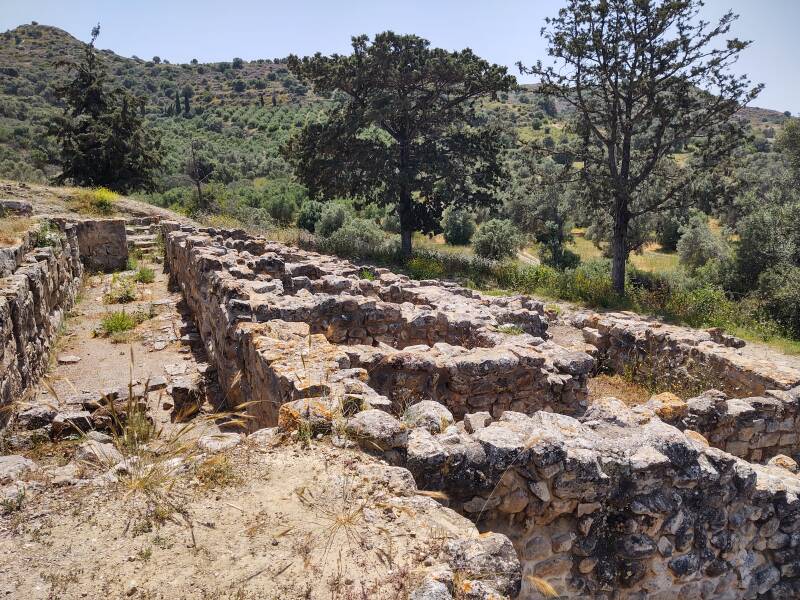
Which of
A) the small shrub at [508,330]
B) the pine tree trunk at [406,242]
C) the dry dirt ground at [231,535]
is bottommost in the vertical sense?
the dry dirt ground at [231,535]

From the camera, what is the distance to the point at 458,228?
3803cm

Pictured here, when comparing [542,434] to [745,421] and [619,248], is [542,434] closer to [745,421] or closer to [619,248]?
[745,421]

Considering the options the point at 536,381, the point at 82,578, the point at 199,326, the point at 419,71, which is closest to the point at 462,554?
the point at 82,578

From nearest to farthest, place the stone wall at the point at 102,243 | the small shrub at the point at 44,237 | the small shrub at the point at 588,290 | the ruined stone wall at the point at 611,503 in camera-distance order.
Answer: the ruined stone wall at the point at 611,503 → the small shrub at the point at 44,237 → the stone wall at the point at 102,243 → the small shrub at the point at 588,290

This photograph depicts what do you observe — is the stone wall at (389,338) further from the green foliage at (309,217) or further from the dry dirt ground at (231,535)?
the green foliage at (309,217)

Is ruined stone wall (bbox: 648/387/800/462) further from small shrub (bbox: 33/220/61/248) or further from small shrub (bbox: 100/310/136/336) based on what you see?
small shrub (bbox: 33/220/61/248)

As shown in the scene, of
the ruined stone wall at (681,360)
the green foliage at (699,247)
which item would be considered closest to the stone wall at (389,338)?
the ruined stone wall at (681,360)

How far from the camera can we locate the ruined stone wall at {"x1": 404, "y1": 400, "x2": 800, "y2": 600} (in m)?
3.82

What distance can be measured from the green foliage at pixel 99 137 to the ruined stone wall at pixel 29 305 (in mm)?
14991

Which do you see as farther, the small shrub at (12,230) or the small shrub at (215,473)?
the small shrub at (12,230)

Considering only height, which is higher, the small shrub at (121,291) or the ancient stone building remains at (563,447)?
the ancient stone building remains at (563,447)

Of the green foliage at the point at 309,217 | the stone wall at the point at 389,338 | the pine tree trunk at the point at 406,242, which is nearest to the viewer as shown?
the stone wall at the point at 389,338

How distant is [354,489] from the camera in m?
3.40

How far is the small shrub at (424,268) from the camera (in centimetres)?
1928
